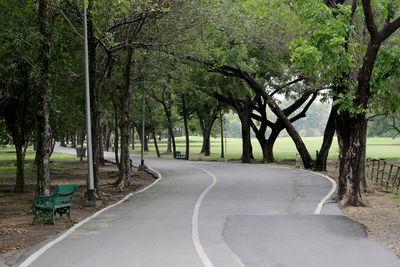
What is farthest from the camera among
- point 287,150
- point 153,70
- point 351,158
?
point 287,150

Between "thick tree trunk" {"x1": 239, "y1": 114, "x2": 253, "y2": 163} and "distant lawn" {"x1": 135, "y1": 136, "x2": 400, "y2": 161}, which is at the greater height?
"thick tree trunk" {"x1": 239, "y1": 114, "x2": 253, "y2": 163}

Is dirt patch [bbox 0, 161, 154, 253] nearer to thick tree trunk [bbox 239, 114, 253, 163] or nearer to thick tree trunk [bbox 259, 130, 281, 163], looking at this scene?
thick tree trunk [bbox 239, 114, 253, 163]

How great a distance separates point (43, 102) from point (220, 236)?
7260 mm

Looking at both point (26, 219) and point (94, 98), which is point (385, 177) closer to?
point (94, 98)

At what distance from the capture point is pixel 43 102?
13.2 m

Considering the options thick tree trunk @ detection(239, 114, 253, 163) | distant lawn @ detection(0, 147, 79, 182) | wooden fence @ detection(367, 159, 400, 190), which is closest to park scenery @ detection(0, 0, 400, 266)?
wooden fence @ detection(367, 159, 400, 190)

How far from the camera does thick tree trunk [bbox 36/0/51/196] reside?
1292 cm

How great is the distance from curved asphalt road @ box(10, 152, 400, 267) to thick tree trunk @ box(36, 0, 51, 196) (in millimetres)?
2326

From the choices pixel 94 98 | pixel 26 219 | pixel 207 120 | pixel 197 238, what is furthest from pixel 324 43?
pixel 207 120

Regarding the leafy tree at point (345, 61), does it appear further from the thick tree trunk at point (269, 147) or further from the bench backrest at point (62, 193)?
the thick tree trunk at point (269, 147)

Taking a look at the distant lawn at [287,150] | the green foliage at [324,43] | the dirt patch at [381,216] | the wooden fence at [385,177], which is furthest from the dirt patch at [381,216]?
the green foliage at [324,43]

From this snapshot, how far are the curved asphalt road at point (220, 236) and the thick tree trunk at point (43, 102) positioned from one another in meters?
2.33

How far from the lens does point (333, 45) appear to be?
1224 cm

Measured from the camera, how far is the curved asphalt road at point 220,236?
24.2ft
